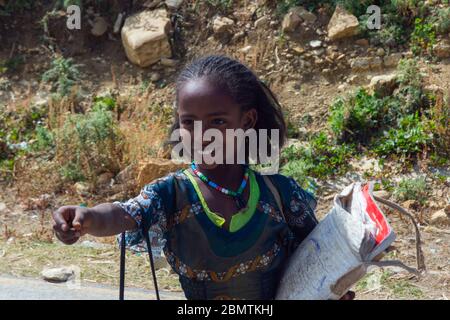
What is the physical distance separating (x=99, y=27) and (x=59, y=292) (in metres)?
3.64

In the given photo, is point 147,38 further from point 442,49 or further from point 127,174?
point 442,49

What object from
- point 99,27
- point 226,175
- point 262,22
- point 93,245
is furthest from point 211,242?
point 99,27

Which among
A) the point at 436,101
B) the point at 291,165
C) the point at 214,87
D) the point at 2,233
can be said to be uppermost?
the point at 214,87

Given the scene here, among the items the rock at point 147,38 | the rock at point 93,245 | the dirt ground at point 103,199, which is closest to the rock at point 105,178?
the dirt ground at point 103,199

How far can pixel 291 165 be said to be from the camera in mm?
4941

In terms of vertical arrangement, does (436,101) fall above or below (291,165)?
above

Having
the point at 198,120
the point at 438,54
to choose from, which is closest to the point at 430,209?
the point at 438,54

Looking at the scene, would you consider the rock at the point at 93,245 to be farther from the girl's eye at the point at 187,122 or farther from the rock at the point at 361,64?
the rock at the point at 361,64

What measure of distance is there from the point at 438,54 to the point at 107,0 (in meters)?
3.09

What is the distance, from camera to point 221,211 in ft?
7.36

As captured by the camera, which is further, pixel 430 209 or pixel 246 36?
pixel 246 36

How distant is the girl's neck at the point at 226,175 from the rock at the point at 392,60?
3713mm

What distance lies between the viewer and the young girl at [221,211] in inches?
86.0
